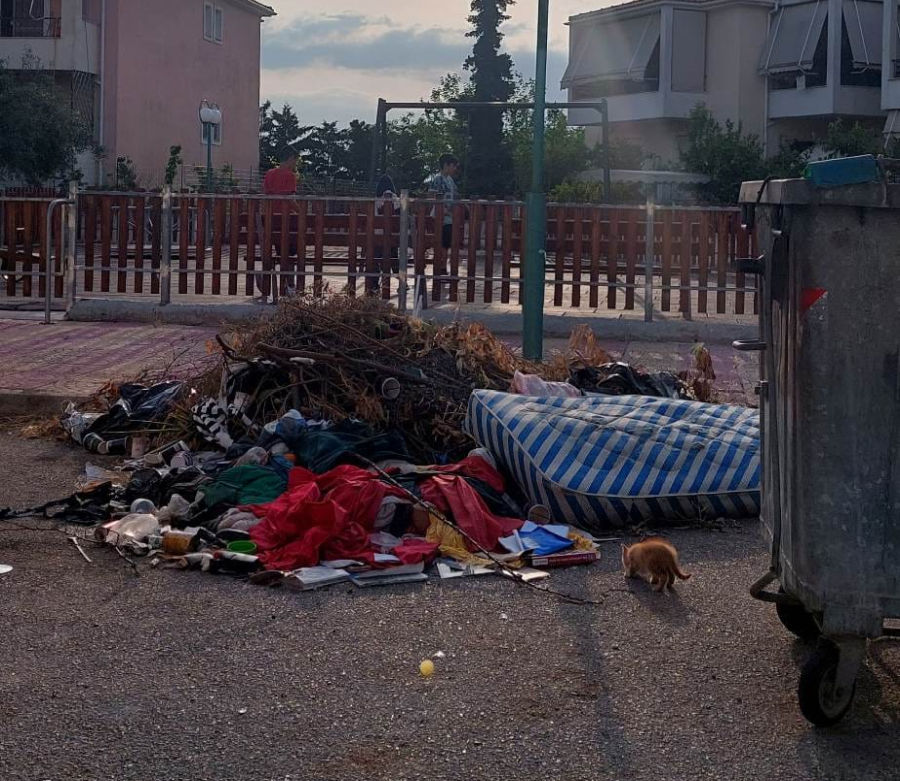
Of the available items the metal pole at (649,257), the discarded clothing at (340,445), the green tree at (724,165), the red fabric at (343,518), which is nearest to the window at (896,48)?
the green tree at (724,165)

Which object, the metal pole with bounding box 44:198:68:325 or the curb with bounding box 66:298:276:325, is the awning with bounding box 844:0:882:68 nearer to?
the curb with bounding box 66:298:276:325

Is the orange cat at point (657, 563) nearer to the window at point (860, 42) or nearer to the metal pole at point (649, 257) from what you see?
the metal pole at point (649, 257)

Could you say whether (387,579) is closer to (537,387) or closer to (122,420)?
(537,387)

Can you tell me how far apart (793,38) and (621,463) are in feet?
130

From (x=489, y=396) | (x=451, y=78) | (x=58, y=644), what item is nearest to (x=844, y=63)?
(x=451, y=78)

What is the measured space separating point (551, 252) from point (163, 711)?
1281cm

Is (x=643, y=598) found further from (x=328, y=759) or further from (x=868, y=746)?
(x=328, y=759)

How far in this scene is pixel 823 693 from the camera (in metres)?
3.87

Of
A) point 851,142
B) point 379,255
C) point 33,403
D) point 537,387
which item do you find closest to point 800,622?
point 537,387

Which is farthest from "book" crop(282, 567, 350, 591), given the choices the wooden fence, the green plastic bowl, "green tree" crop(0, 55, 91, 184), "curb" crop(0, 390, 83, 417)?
"green tree" crop(0, 55, 91, 184)

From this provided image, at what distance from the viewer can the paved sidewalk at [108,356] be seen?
376 inches

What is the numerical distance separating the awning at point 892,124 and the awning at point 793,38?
10.6ft

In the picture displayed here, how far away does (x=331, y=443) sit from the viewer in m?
6.70

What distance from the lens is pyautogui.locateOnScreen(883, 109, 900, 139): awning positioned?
38.8m
